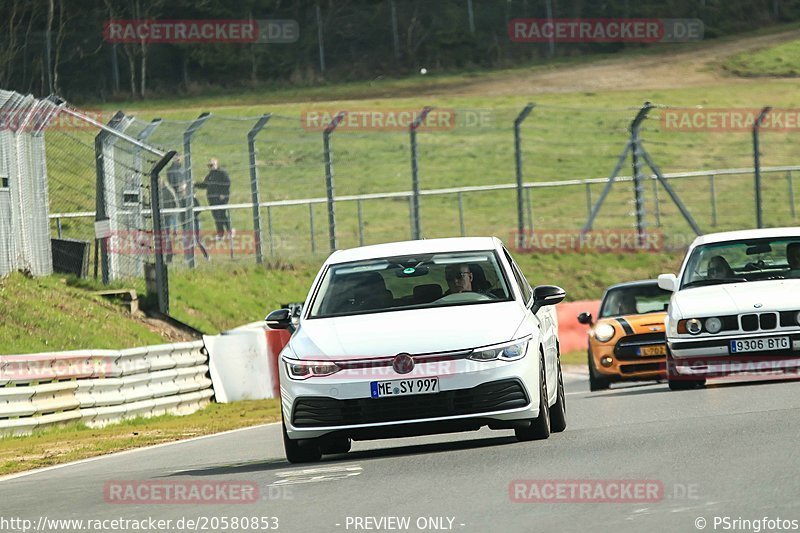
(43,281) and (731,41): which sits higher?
(731,41)

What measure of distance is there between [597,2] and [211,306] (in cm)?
4977

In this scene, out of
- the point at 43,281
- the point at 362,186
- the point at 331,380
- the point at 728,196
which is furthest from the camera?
the point at 362,186

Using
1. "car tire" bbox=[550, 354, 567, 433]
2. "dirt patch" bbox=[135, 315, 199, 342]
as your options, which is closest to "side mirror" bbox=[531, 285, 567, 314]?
"car tire" bbox=[550, 354, 567, 433]

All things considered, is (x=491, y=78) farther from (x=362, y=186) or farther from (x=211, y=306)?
(x=211, y=306)

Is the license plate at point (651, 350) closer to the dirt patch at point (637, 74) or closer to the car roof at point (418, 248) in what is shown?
the car roof at point (418, 248)

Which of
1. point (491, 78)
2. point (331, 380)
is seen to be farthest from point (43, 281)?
point (491, 78)

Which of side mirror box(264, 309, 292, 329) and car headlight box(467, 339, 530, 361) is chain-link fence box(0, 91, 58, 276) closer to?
side mirror box(264, 309, 292, 329)

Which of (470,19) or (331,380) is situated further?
(470,19)

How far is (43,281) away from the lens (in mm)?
23703

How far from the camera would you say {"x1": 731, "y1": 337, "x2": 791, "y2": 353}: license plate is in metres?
15.9

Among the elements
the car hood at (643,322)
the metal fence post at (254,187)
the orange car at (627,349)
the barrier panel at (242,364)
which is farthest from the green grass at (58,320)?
the car hood at (643,322)

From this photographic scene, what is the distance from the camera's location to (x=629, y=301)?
818 inches

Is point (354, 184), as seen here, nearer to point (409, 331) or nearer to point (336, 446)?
point (336, 446)

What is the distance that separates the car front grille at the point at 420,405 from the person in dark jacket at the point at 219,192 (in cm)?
Result: 1650
